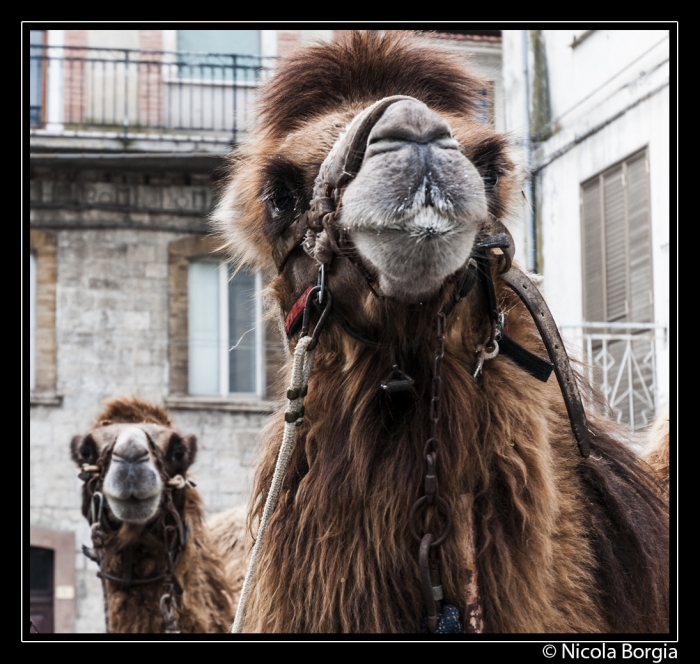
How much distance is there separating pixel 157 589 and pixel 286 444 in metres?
3.88

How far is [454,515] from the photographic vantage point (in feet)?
9.06

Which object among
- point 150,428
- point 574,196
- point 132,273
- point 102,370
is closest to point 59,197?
point 132,273

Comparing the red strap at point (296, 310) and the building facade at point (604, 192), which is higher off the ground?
the building facade at point (604, 192)

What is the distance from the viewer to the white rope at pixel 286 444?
9.44 ft

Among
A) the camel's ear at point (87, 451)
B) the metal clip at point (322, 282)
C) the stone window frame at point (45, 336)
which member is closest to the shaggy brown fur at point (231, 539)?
the camel's ear at point (87, 451)

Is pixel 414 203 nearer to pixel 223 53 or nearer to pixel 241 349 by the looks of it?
pixel 241 349

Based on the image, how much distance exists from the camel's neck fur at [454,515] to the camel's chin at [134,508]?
3497 mm

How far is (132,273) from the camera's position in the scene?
15.1 meters

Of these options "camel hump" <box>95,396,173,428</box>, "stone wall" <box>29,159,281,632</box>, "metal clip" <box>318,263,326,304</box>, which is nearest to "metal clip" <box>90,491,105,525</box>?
"camel hump" <box>95,396,173,428</box>

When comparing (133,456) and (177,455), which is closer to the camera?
(133,456)

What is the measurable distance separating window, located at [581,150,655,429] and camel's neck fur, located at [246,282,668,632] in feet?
18.8

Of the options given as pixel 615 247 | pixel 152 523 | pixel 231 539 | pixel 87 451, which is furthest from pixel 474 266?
pixel 615 247

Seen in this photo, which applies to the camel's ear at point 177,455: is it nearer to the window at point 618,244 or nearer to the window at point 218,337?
the window at point 618,244

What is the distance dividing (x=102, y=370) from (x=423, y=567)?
12536 millimetres
